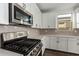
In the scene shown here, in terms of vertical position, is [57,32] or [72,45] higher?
[57,32]

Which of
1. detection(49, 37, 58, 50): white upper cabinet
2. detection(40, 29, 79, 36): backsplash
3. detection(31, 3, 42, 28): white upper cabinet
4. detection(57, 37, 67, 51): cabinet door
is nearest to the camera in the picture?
detection(31, 3, 42, 28): white upper cabinet

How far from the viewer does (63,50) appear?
12.3 feet

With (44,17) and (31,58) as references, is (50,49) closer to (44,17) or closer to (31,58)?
(44,17)

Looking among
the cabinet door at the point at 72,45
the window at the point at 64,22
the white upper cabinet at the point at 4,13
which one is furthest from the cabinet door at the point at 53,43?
the white upper cabinet at the point at 4,13

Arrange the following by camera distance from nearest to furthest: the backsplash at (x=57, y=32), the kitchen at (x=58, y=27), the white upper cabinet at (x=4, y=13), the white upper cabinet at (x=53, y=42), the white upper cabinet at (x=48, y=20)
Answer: the white upper cabinet at (x=4, y=13) → the kitchen at (x=58, y=27) → the white upper cabinet at (x=53, y=42) → the backsplash at (x=57, y=32) → the white upper cabinet at (x=48, y=20)

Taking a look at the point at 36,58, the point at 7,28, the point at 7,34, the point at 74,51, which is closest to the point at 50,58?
the point at 36,58

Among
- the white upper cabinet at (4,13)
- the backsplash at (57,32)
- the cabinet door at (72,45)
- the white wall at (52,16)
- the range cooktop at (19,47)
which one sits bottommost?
the cabinet door at (72,45)

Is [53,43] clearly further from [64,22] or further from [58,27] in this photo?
[64,22]

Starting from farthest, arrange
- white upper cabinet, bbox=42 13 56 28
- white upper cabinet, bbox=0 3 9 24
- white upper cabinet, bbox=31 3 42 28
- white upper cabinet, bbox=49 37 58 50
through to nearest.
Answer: white upper cabinet, bbox=42 13 56 28, white upper cabinet, bbox=49 37 58 50, white upper cabinet, bbox=31 3 42 28, white upper cabinet, bbox=0 3 9 24

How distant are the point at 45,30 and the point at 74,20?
160 centimetres

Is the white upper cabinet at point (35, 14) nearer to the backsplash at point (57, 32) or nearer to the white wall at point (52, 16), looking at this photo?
the white wall at point (52, 16)

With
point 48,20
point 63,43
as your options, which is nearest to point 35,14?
point 48,20

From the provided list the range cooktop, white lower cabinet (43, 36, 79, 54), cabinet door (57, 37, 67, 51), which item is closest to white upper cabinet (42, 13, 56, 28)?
white lower cabinet (43, 36, 79, 54)

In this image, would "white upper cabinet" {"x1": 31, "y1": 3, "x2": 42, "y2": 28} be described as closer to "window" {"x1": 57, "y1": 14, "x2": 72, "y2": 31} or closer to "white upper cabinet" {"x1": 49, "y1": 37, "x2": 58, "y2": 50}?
"white upper cabinet" {"x1": 49, "y1": 37, "x2": 58, "y2": 50}
